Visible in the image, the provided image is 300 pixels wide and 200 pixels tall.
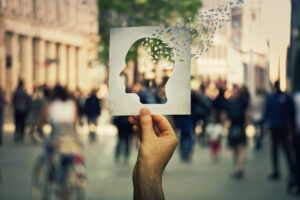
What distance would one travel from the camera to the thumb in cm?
174

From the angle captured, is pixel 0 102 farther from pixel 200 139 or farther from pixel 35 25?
pixel 35 25

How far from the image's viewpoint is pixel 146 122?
1.74 m

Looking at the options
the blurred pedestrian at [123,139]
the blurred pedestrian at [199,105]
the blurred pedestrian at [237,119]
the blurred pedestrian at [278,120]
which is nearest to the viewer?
the blurred pedestrian at [278,120]

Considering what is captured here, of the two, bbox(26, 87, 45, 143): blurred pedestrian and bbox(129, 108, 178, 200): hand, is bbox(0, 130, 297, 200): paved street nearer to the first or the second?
bbox(26, 87, 45, 143): blurred pedestrian

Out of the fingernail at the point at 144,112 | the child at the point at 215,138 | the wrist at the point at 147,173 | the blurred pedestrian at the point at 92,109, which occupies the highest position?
the fingernail at the point at 144,112

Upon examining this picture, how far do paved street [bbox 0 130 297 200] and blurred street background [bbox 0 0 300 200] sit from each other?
0.02m

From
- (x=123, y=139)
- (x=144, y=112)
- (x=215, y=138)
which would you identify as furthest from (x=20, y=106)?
(x=144, y=112)

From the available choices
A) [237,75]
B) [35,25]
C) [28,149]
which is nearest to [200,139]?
[28,149]

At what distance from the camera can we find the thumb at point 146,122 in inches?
68.3

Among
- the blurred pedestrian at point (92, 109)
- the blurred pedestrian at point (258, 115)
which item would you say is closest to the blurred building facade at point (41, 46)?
the blurred pedestrian at point (92, 109)

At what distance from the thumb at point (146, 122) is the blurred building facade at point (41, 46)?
2620 cm

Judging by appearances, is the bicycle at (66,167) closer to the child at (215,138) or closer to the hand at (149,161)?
the hand at (149,161)

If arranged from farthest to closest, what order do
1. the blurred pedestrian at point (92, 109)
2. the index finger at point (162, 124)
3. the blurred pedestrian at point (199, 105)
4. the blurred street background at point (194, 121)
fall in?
the blurred pedestrian at point (92, 109) → the blurred pedestrian at point (199, 105) → the blurred street background at point (194, 121) → the index finger at point (162, 124)

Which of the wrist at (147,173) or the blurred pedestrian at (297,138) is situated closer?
the wrist at (147,173)
